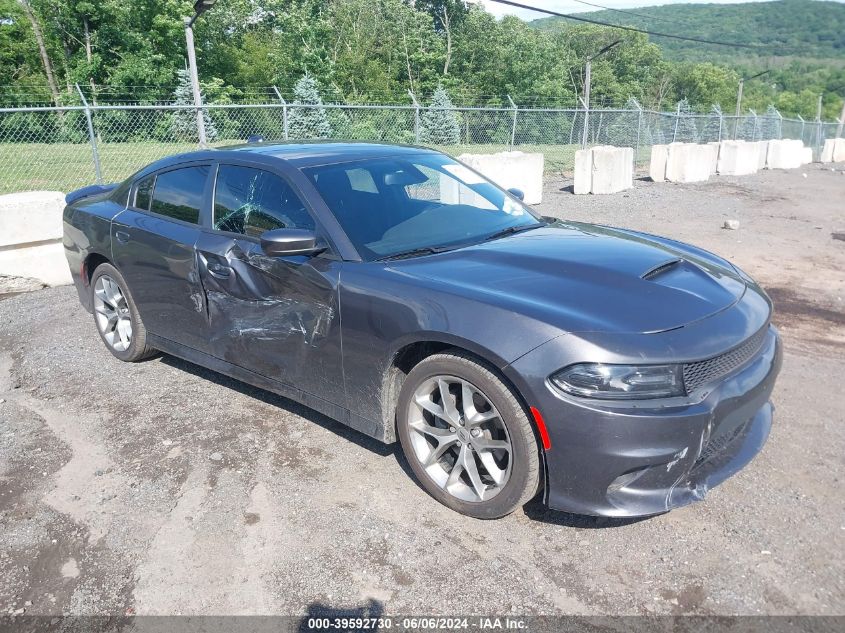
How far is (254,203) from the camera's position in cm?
384

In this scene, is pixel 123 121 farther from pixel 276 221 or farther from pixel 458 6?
pixel 458 6

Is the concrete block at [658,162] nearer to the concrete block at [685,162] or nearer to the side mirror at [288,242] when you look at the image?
the concrete block at [685,162]

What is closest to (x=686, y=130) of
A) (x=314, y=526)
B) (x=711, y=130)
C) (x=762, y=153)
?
(x=711, y=130)

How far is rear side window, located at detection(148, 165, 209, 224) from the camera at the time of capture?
165 inches

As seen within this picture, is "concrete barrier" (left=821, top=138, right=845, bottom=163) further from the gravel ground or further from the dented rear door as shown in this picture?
the dented rear door

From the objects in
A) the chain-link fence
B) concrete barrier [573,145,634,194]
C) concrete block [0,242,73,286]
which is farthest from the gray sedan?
the chain-link fence

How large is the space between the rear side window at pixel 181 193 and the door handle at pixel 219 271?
1.25 ft

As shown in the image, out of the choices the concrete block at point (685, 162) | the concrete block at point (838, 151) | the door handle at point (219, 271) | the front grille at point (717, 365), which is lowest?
the concrete block at point (838, 151)

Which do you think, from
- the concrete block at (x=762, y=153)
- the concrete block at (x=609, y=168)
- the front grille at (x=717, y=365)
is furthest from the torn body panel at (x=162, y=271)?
the concrete block at (x=762, y=153)

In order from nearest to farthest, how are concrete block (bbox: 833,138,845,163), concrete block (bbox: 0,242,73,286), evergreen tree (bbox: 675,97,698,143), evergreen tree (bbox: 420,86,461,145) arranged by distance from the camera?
concrete block (bbox: 0,242,73,286)
evergreen tree (bbox: 420,86,461,145)
evergreen tree (bbox: 675,97,698,143)
concrete block (bbox: 833,138,845,163)

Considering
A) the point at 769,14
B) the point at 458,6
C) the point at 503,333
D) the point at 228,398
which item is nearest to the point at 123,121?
the point at 228,398

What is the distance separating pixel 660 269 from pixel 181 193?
2.95 meters

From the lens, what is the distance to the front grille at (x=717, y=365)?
2697mm

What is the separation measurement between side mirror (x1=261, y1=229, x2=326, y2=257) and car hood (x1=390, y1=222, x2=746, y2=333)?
443mm
